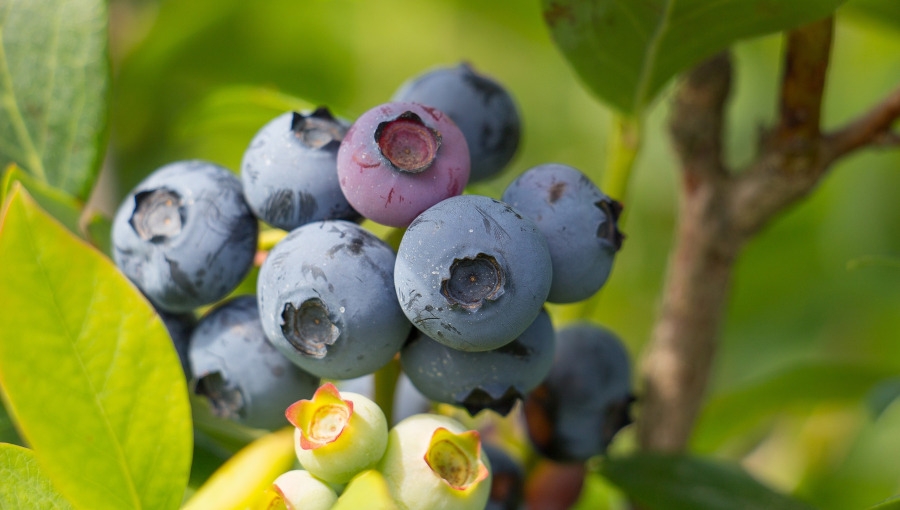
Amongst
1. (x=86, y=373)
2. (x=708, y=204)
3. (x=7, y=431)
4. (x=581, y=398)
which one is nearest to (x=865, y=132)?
(x=708, y=204)

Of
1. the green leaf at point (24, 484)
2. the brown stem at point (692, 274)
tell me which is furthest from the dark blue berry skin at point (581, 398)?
the green leaf at point (24, 484)

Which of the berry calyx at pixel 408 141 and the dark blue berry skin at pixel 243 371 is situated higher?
the berry calyx at pixel 408 141

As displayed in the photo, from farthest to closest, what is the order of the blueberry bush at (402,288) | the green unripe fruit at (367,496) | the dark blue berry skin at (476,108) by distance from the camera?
the dark blue berry skin at (476,108), the blueberry bush at (402,288), the green unripe fruit at (367,496)

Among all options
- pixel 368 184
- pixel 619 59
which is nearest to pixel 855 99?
pixel 619 59

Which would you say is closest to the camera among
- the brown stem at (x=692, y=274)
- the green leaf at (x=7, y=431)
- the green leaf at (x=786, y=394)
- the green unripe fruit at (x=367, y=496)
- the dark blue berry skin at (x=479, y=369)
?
the green unripe fruit at (x=367, y=496)

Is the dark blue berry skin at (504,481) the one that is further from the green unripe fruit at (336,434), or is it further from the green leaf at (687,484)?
the green unripe fruit at (336,434)

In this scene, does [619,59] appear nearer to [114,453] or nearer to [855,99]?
[114,453]

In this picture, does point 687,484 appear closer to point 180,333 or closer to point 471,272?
point 471,272
